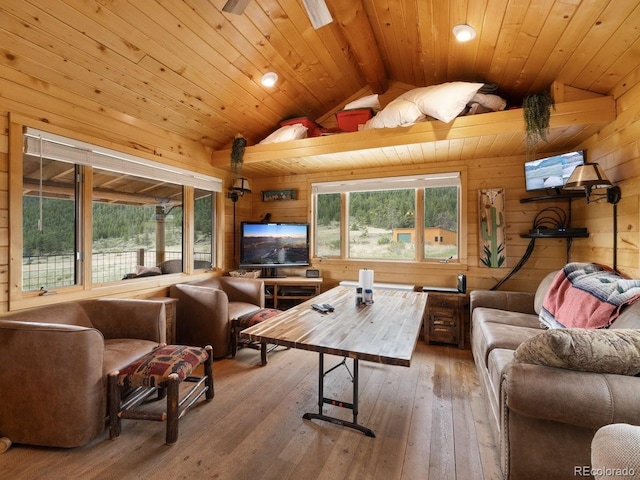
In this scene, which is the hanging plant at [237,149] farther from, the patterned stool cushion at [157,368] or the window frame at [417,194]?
the patterned stool cushion at [157,368]

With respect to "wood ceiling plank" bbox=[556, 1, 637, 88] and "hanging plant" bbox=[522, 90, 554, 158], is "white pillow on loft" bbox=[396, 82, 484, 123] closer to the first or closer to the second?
"hanging plant" bbox=[522, 90, 554, 158]

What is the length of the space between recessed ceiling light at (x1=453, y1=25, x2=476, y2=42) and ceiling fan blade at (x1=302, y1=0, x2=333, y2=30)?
1094mm

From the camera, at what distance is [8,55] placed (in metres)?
1.96

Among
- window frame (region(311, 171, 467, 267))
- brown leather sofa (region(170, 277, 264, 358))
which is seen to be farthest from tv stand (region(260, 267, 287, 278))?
brown leather sofa (region(170, 277, 264, 358))

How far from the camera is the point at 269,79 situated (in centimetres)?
296

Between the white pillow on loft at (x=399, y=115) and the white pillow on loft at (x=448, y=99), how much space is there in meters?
0.09

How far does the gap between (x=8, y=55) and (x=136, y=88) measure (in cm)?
77

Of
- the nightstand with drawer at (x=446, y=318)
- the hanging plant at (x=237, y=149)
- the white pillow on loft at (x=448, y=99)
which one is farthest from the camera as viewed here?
the hanging plant at (x=237, y=149)

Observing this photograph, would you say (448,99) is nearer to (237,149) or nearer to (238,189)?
(237,149)

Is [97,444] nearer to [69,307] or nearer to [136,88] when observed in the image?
[69,307]

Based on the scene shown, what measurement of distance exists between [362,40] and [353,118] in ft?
2.36

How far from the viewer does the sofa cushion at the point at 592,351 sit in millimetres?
1228

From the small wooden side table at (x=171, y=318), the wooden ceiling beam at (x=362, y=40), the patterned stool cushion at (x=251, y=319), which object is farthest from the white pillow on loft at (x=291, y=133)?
the small wooden side table at (x=171, y=318)

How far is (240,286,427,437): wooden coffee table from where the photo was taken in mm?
1528
